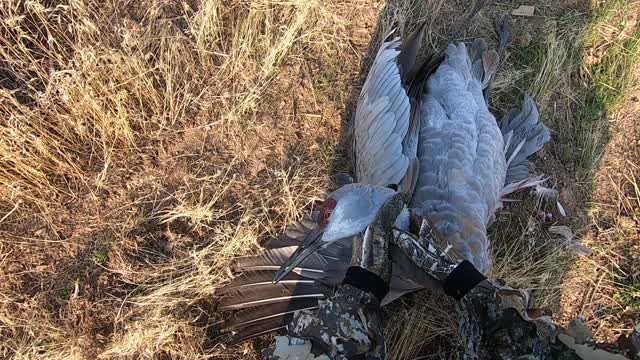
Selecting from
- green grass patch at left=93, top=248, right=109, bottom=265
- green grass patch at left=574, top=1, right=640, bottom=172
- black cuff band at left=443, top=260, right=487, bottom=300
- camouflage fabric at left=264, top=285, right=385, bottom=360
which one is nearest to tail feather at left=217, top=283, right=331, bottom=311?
camouflage fabric at left=264, top=285, right=385, bottom=360

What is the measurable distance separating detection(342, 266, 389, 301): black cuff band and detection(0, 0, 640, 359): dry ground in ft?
2.35

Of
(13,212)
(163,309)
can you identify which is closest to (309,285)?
(163,309)

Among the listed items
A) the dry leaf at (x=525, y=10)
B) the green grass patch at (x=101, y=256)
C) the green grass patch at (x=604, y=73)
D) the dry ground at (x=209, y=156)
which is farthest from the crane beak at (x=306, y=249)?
the dry leaf at (x=525, y=10)

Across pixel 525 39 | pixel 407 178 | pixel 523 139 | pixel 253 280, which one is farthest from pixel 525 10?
pixel 253 280

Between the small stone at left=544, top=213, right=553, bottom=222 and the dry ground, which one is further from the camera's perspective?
the small stone at left=544, top=213, right=553, bottom=222

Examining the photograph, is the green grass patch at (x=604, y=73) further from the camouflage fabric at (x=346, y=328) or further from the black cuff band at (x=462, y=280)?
the camouflage fabric at (x=346, y=328)

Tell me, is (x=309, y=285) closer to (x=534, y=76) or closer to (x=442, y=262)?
(x=442, y=262)

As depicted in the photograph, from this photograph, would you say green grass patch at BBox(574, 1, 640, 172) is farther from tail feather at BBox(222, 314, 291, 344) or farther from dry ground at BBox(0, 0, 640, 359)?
tail feather at BBox(222, 314, 291, 344)

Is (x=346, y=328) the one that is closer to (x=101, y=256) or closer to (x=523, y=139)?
(x=101, y=256)

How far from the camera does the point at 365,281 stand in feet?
9.37

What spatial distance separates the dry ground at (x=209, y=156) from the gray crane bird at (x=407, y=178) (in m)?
0.18

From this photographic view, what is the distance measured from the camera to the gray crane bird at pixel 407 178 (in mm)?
3174

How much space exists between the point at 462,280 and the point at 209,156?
183 cm

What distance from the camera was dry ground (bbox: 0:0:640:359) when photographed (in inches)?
132
